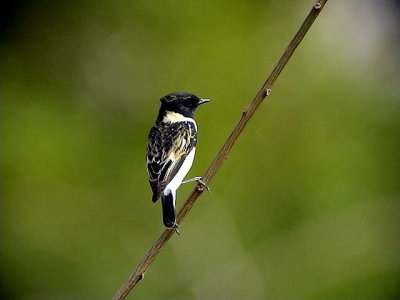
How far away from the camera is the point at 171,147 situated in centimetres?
311

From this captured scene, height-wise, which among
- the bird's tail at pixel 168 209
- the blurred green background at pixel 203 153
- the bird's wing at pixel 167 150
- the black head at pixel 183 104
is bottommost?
the blurred green background at pixel 203 153

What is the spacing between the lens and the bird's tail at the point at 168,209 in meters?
2.66

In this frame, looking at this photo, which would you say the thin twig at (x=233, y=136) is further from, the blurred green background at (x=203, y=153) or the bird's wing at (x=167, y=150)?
the blurred green background at (x=203, y=153)

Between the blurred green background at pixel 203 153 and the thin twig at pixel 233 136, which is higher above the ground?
the thin twig at pixel 233 136

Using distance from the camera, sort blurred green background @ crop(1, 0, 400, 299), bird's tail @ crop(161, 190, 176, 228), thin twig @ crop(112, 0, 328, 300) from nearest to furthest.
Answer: thin twig @ crop(112, 0, 328, 300)
bird's tail @ crop(161, 190, 176, 228)
blurred green background @ crop(1, 0, 400, 299)

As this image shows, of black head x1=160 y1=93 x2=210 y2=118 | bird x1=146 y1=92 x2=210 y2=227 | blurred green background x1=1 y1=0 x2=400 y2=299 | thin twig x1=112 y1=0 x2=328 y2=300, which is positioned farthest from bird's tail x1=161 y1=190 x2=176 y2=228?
blurred green background x1=1 y1=0 x2=400 y2=299

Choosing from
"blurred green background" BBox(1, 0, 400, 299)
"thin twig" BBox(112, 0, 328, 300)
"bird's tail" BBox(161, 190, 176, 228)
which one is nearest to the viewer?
"thin twig" BBox(112, 0, 328, 300)

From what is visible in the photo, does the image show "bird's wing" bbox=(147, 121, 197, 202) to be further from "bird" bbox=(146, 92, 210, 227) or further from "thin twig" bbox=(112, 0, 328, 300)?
"thin twig" bbox=(112, 0, 328, 300)

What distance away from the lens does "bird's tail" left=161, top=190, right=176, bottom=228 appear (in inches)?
105

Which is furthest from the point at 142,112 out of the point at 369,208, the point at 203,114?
the point at 369,208

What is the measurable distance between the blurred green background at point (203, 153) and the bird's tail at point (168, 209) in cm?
480

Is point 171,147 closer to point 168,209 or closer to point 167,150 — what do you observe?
point 167,150

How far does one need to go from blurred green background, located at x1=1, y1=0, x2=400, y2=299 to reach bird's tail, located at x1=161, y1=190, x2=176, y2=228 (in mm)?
4803

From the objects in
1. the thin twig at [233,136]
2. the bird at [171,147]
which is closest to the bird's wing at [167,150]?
the bird at [171,147]
